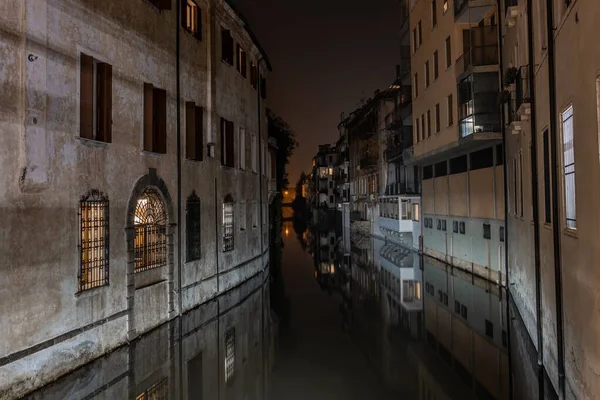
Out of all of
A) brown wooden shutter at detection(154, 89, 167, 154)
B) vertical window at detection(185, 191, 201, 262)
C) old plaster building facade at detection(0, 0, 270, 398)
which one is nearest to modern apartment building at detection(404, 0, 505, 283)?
old plaster building facade at detection(0, 0, 270, 398)

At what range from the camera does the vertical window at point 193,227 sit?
16.3m

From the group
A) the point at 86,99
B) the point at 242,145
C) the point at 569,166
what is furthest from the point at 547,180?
the point at 242,145

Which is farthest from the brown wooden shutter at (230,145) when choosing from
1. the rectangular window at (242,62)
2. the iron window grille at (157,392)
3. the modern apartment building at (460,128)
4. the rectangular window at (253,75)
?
the iron window grille at (157,392)

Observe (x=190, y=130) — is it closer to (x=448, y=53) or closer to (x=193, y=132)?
(x=193, y=132)

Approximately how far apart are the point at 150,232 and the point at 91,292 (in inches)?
135

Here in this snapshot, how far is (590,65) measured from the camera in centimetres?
652

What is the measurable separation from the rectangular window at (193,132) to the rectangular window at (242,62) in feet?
19.4

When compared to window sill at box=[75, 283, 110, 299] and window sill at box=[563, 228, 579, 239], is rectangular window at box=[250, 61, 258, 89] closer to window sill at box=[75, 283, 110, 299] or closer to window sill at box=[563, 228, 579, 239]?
window sill at box=[75, 283, 110, 299]

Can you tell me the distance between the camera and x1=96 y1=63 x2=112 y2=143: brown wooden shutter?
38.2 ft

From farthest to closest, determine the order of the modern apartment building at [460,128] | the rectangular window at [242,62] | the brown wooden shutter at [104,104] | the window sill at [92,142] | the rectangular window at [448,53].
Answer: the rectangular window at [448,53] < the rectangular window at [242,62] < the modern apartment building at [460,128] < the brown wooden shutter at [104,104] < the window sill at [92,142]

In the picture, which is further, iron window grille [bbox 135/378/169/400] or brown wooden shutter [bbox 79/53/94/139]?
brown wooden shutter [bbox 79/53/94/139]

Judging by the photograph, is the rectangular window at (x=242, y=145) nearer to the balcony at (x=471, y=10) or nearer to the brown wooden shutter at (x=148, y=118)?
the brown wooden shutter at (x=148, y=118)

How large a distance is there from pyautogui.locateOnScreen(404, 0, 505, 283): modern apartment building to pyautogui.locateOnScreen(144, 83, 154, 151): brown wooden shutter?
13254 mm

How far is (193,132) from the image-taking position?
16.8 m
